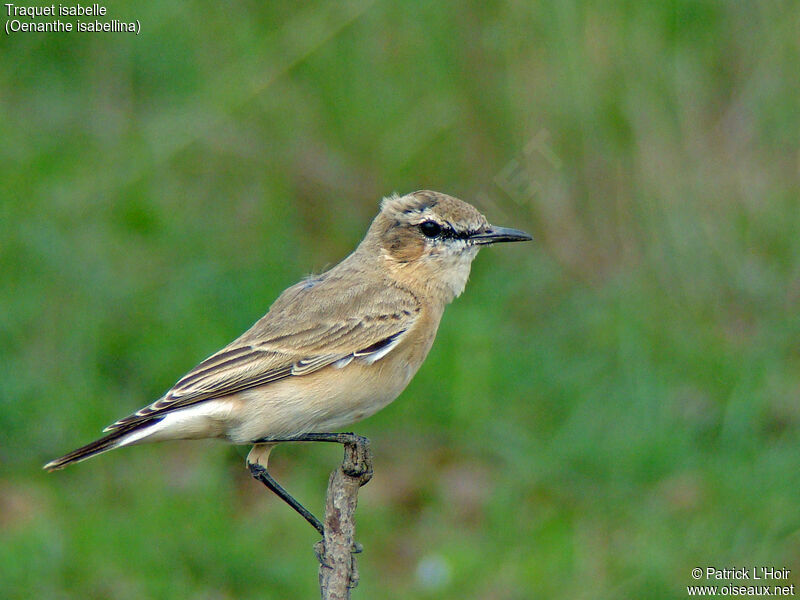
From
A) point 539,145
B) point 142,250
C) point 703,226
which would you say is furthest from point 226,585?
point 703,226

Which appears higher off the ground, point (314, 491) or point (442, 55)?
point (442, 55)

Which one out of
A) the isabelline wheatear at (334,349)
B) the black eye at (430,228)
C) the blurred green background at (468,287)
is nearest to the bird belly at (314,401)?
the isabelline wheatear at (334,349)

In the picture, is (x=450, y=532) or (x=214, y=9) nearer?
(x=450, y=532)

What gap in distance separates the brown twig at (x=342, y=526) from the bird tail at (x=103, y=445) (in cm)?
107

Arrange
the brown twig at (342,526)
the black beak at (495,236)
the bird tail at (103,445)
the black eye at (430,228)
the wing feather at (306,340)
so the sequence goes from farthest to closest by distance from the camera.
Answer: the black eye at (430,228), the black beak at (495,236), the wing feather at (306,340), the bird tail at (103,445), the brown twig at (342,526)

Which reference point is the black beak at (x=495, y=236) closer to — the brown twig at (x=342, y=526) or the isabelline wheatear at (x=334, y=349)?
the isabelline wheatear at (x=334, y=349)

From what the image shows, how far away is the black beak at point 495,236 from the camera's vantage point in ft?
18.7

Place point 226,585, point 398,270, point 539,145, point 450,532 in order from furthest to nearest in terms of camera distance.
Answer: point 539,145
point 450,532
point 226,585
point 398,270

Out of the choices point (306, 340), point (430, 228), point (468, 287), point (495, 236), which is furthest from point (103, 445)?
point (468, 287)

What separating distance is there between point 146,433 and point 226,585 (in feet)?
8.35

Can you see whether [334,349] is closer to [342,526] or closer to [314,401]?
[314,401]

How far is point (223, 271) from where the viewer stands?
932 centimetres

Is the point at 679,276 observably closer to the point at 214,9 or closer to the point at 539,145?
the point at 539,145

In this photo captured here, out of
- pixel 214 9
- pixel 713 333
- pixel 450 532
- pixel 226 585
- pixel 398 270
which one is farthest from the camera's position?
pixel 214 9
